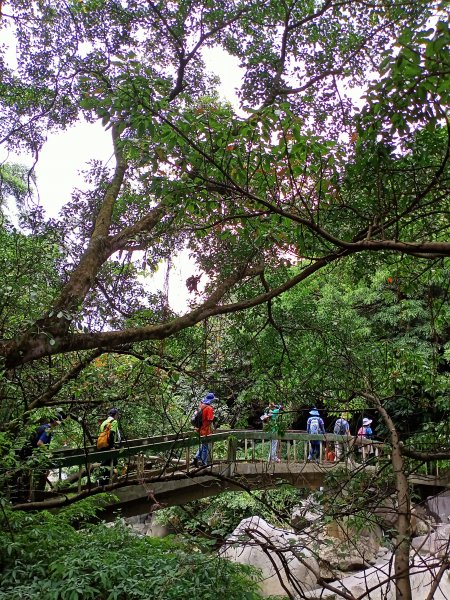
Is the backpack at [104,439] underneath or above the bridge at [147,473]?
above

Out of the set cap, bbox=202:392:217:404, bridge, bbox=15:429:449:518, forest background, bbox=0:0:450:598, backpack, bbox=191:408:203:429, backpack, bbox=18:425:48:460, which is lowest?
bridge, bbox=15:429:449:518

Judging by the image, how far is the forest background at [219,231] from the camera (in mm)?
2723

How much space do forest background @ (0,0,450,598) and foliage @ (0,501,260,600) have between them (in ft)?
0.13

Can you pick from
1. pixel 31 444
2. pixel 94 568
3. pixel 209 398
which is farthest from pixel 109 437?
pixel 94 568

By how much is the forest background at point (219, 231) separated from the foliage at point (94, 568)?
0.04 meters

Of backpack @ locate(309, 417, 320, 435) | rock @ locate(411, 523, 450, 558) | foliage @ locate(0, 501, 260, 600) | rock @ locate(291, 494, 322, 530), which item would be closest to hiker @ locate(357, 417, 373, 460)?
rock @ locate(291, 494, 322, 530)

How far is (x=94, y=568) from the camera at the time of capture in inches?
145

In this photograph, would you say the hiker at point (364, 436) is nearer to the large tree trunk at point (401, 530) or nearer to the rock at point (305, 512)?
the large tree trunk at point (401, 530)

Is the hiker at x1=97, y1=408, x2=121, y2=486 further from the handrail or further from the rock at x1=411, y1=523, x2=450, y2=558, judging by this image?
the rock at x1=411, y1=523, x2=450, y2=558

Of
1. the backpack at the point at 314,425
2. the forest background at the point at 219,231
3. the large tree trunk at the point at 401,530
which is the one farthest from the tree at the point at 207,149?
the backpack at the point at 314,425

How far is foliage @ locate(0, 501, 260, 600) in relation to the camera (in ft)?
11.3

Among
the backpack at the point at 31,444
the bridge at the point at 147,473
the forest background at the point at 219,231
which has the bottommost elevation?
the bridge at the point at 147,473

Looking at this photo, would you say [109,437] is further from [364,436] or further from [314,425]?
[314,425]

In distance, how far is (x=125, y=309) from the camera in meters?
6.16
